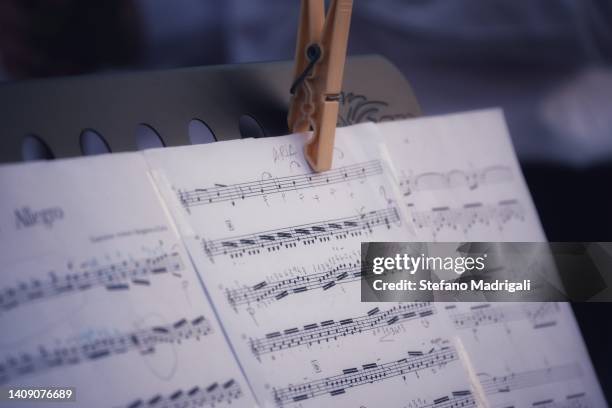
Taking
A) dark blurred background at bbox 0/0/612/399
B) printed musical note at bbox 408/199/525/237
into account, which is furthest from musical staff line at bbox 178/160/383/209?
dark blurred background at bbox 0/0/612/399

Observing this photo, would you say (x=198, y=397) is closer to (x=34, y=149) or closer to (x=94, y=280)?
(x=94, y=280)

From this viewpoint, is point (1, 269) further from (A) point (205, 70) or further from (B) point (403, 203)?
(B) point (403, 203)

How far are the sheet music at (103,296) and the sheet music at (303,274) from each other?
0.12 ft

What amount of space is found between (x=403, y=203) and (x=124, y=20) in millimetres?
806

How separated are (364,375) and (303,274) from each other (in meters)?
0.16

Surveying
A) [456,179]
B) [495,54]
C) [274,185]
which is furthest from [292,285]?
[495,54]

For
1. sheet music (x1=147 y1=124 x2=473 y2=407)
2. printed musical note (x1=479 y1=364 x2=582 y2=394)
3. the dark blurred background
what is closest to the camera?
sheet music (x1=147 y1=124 x2=473 y2=407)

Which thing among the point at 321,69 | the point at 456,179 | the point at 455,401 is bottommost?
the point at 455,401

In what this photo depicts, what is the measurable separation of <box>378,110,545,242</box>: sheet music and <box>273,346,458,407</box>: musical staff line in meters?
0.18

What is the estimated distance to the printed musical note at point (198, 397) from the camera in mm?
840

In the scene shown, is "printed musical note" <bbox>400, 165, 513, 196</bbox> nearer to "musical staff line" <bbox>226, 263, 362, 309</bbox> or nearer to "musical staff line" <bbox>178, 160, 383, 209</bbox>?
"musical staff line" <bbox>178, 160, 383, 209</bbox>

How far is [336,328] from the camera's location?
3.27 feet

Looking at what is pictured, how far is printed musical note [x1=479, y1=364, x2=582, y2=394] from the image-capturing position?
109cm

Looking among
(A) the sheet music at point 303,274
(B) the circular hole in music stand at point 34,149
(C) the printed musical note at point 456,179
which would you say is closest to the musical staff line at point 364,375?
(A) the sheet music at point 303,274
